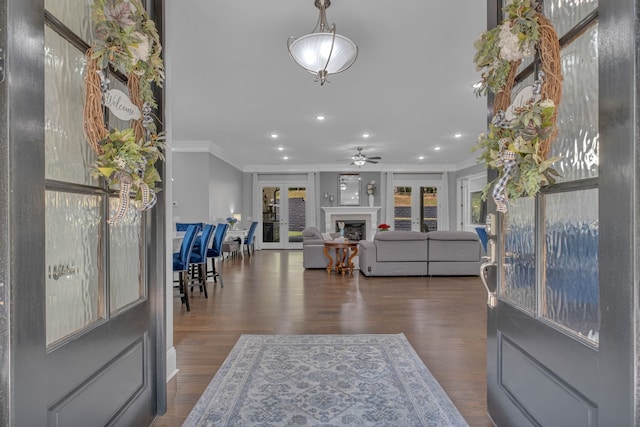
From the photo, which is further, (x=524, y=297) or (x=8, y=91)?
(x=524, y=297)

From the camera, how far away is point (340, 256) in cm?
639

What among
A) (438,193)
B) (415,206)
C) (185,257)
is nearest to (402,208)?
(415,206)

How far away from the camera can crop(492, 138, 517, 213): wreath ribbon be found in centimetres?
127

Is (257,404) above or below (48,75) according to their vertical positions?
below

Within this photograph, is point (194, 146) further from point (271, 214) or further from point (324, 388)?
point (324, 388)

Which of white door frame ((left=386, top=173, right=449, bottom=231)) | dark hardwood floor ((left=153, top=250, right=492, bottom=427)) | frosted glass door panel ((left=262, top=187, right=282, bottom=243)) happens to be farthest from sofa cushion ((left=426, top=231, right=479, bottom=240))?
frosted glass door panel ((left=262, top=187, right=282, bottom=243))

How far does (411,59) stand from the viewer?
11.6ft

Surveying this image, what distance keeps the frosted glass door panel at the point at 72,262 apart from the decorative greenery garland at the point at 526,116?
1.64m

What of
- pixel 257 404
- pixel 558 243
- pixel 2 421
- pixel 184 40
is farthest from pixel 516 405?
pixel 184 40

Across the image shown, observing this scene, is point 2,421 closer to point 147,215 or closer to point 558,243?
point 147,215

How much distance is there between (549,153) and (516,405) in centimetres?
115

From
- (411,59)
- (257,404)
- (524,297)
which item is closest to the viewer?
(524,297)

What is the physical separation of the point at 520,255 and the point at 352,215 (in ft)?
30.7

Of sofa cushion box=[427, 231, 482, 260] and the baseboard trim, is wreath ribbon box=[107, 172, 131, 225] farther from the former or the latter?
sofa cushion box=[427, 231, 482, 260]
